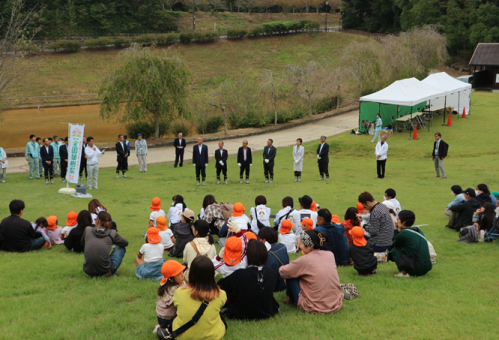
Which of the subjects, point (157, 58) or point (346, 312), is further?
point (157, 58)

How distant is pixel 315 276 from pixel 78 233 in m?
5.28

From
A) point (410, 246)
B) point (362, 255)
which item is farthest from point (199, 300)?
point (410, 246)

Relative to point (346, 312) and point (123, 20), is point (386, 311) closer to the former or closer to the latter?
point (346, 312)

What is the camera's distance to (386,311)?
6.10 m

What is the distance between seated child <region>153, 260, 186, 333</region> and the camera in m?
5.38

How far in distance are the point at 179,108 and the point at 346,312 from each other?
24199 millimetres

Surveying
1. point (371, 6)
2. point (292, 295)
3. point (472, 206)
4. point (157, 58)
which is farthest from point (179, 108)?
point (371, 6)

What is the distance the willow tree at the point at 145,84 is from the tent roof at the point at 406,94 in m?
11.9

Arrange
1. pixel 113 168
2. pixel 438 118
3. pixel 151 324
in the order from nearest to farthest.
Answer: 1. pixel 151 324
2. pixel 113 168
3. pixel 438 118

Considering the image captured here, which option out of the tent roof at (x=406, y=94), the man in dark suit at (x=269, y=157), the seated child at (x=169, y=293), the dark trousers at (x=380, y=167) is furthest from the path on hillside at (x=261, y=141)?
the seated child at (x=169, y=293)

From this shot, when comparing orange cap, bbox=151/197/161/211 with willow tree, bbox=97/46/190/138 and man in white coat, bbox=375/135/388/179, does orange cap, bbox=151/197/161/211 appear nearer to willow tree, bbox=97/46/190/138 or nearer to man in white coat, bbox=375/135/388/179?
man in white coat, bbox=375/135/388/179

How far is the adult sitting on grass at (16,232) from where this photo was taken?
8914 millimetres

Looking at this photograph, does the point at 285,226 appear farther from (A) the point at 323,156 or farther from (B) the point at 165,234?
(A) the point at 323,156

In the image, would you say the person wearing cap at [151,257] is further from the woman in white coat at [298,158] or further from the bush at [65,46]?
the bush at [65,46]
